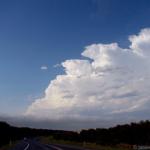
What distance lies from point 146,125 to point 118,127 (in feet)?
54.5

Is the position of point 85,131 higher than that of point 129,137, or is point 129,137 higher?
point 85,131

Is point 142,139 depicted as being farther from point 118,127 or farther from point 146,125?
point 118,127

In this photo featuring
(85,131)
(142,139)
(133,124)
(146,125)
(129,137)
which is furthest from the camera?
(85,131)

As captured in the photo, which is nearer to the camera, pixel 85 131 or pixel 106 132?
pixel 106 132

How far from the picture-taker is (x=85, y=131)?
137m

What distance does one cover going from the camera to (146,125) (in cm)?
10556

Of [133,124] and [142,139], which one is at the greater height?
[133,124]

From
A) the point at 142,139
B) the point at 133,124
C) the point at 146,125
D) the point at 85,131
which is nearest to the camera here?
the point at 142,139

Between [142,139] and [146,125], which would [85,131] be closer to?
[146,125]

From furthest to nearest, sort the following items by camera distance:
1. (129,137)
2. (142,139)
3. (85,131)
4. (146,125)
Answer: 1. (85,131)
2. (146,125)
3. (129,137)
4. (142,139)

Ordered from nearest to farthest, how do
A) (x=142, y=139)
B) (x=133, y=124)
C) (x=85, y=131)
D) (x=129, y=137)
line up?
(x=142, y=139)
(x=129, y=137)
(x=133, y=124)
(x=85, y=131)

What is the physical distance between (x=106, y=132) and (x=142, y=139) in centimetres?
3375

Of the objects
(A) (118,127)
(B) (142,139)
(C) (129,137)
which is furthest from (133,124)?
(B) (142,139)

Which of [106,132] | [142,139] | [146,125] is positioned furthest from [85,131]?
[142,139]
